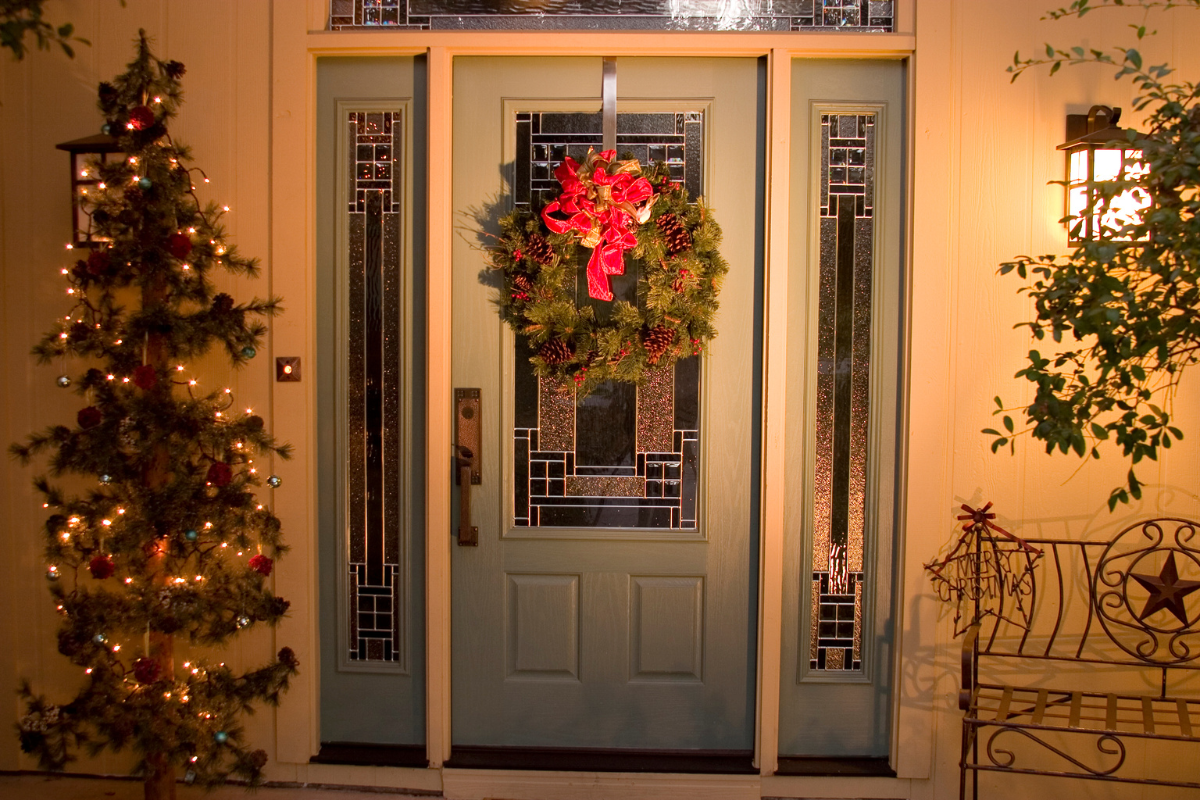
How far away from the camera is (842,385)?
2.48 m

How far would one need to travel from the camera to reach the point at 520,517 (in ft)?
8.35

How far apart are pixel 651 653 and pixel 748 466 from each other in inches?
25.6

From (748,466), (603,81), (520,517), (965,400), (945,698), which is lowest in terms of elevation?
(945,698)

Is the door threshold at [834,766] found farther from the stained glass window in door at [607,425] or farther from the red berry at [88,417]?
the red berry at [88,417]

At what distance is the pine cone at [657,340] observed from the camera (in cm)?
236

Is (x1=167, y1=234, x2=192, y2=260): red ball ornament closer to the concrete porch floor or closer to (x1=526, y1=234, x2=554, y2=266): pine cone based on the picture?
(x1=526, y1=234, x2=554, y2=266): pine cone

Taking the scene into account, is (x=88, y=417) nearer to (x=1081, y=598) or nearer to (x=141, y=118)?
(x=141, y=118)

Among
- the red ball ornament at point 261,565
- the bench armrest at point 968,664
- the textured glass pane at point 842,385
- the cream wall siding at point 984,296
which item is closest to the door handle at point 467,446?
the red ball ornament at point 261,565

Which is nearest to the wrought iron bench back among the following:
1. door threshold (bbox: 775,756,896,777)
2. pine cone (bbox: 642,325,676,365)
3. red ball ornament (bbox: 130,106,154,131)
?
door threshold (bbox: 775,756,896,777)

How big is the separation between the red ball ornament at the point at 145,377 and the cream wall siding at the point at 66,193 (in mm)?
417

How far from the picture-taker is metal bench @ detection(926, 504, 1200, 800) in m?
2.37

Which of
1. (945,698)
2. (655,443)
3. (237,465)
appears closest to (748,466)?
(655,443)

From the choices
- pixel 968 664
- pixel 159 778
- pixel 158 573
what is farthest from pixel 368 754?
pixel 968 664

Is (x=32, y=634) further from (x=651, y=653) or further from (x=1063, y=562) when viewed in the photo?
(x=1063, y=562)
